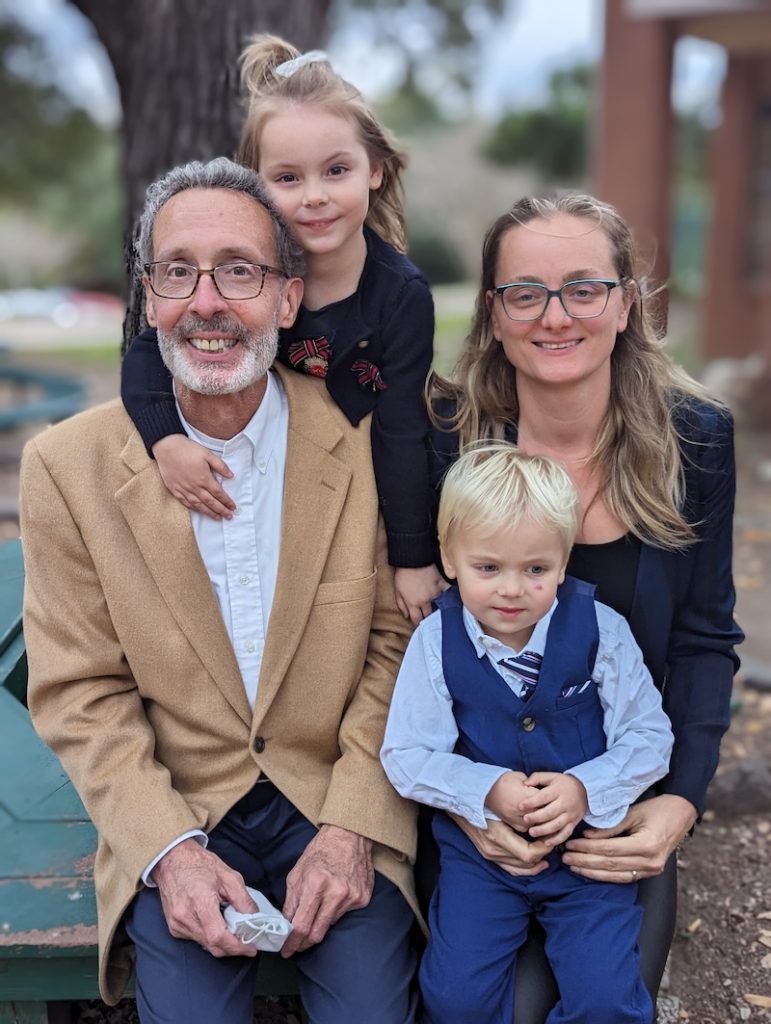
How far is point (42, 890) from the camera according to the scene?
2.37m

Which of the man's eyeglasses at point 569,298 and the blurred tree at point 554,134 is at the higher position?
the blurred tree at point 554,134

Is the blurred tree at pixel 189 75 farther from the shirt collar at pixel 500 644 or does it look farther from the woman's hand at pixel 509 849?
the woman's hand at pixel 509 849

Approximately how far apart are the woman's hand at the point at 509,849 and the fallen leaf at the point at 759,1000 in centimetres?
94

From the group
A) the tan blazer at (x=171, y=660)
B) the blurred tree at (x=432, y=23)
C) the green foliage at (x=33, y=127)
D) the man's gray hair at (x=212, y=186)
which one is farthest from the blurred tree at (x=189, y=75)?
the blurred tree at (x=432, y=23)

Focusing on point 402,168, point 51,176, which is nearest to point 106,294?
point 51,176

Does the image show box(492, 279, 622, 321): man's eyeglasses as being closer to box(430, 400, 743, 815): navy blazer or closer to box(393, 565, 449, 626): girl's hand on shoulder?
box(430, 400, 743, 815): navy blazer

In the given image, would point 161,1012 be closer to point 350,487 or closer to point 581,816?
point 581,816

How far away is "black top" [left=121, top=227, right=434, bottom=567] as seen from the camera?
8.05ft

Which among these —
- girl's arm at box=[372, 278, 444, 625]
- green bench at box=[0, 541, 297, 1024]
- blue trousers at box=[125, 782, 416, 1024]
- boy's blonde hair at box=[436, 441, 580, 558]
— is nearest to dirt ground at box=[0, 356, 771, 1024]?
green bench at box=[0, 541, 297, 1024]

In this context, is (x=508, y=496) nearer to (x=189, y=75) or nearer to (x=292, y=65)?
(x=292, y=65)

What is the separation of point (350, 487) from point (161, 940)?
1.04 meters

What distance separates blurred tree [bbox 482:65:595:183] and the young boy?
2145 centimetres

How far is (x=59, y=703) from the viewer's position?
2355mm

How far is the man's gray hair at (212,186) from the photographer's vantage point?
236cm
